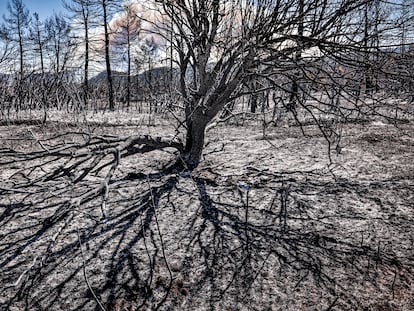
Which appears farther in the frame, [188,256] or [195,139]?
[195,139]

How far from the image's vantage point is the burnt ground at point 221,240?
89.4 inches

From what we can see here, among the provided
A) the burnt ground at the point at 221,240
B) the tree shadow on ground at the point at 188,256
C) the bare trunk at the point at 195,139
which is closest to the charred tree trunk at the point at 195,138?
the bare trunk at the point at 195,139

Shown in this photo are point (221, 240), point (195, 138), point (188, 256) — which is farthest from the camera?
point (195, 138)

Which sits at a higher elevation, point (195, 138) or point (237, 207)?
point (195, 138)

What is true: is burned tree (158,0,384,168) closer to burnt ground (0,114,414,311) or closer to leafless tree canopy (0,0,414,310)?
leafless tree canopy (0,0,414,310)

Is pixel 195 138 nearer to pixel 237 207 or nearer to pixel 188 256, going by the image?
pixel 237 207

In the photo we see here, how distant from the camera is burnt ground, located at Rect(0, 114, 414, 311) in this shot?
7.45 feet

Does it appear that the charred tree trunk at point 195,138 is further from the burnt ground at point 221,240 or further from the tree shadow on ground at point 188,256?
the tree shadow on ground at point 188,256

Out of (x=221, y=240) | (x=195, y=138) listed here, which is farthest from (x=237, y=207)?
(x=195, y=138)

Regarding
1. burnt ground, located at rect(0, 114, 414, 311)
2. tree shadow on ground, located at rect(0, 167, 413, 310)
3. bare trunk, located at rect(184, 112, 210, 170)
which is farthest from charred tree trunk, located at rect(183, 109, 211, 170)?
tree shadow on ground, located at rect(0, 167, 413, 310)

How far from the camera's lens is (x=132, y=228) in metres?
3.17

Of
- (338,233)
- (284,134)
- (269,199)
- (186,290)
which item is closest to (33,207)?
(186,290)

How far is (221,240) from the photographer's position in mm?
2949

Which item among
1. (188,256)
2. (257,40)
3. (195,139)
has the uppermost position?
(257,40)
